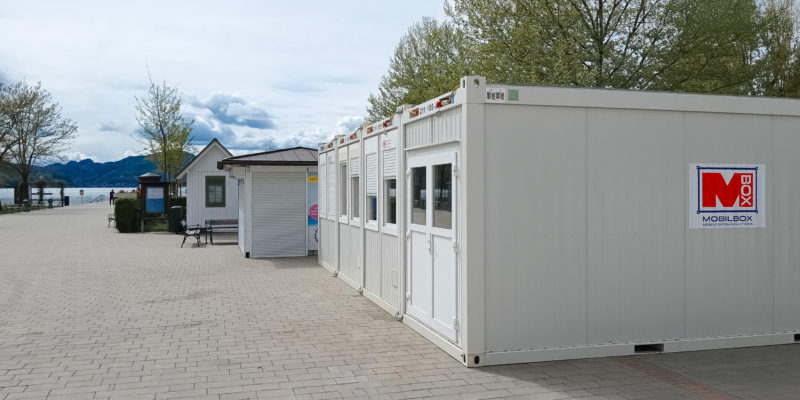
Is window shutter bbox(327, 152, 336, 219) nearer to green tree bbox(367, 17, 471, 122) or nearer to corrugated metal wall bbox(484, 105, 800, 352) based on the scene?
corrugated metal wall bbox(484, 105, 800, 352)

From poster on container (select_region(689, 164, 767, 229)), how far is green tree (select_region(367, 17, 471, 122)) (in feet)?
76.8

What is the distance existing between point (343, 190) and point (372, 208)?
2.28 m

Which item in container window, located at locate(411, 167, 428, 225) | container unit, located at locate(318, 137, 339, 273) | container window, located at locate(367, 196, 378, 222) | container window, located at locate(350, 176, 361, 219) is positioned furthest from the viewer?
container unit, located at locate(318, 137, 339, 273)

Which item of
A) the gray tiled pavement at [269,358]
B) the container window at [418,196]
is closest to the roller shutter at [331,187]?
the gray tiled pavement at [269,358]

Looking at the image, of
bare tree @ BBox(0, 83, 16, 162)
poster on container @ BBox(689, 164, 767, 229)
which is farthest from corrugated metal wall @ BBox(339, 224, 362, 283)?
bare tree @ BBox(0, 83, 16, 162)

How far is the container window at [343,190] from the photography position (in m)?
12.5

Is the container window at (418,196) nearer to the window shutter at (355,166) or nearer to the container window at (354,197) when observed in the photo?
the window shutter at (355,166)

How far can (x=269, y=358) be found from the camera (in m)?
6.82

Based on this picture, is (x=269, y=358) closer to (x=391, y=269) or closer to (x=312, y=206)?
(x=391, y=269)

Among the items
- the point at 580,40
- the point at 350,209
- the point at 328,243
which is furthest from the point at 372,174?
the point at 580,40

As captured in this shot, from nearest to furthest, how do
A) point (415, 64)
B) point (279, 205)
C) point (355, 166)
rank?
1. point (355, 166)
2. point (279, 205)
3. point (415, 64)

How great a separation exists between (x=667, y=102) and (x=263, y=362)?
4.93 metres

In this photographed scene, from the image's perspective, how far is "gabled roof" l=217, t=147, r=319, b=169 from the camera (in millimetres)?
16469

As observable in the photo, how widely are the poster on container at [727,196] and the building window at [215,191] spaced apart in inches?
858
